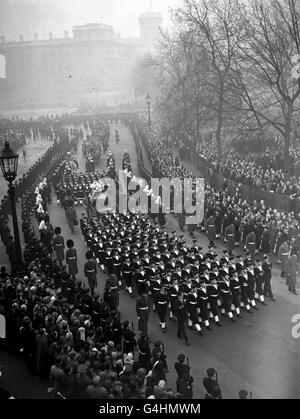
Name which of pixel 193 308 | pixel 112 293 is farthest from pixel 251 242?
pixel 112 293

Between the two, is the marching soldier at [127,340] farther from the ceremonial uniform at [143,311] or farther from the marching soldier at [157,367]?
the ceremonial uniform at [143,311]


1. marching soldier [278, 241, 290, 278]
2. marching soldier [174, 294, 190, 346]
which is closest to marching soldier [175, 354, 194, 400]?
marching soldier [174, 294, 190, 346]

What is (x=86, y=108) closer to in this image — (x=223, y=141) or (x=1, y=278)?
(x=223, y=141)

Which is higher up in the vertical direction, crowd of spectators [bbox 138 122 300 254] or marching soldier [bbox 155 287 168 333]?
crowd of spectators [bbox 138 122 300 254]

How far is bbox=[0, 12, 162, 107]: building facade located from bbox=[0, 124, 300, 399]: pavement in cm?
7419

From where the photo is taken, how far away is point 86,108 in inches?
3132

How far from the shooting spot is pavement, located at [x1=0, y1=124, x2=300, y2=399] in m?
9.88

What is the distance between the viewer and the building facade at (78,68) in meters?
87.4

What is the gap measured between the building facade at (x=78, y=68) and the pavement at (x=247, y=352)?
74.2m

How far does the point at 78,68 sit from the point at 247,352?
9489 cm

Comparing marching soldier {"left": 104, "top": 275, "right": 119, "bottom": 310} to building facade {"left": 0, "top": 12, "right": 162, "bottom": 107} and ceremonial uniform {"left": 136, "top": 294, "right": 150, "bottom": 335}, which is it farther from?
building facade {"left": 0, "top": 12, "right": 162, "bottom": 107}

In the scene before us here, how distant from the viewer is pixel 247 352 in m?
11.2

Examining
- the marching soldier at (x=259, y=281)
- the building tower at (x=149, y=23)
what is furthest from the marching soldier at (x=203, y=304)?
the building tower at (x=149, y=23)
